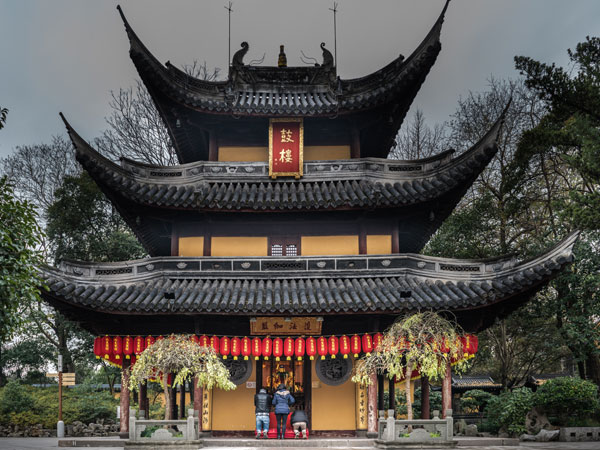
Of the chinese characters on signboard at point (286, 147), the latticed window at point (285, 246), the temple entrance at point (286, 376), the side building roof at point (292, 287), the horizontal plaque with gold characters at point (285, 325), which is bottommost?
the temple entrance at point (286, 376)

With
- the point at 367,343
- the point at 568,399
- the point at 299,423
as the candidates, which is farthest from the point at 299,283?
the point at 568,399

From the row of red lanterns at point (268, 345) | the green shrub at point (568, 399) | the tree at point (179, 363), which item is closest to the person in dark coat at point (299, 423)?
the row of red lanterns at point (268, 345)

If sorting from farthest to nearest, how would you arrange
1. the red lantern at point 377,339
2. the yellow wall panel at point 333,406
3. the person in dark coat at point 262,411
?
1. the yellow wall panel at point 333,406
2. the red lantern at point 377,339
3. the person in dark coat at point 262,411

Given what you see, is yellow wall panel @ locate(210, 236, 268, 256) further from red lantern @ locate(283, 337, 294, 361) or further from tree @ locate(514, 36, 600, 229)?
tree @ locate(514, 36, 600, 229)

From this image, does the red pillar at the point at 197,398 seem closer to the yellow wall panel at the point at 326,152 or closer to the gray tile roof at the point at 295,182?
the gray tile roof at the point at 295,182

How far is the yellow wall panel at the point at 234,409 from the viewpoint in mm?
16844

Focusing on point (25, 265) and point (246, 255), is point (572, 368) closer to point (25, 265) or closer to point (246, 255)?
point (246, 255)

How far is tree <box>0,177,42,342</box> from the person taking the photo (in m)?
Result: 10.3

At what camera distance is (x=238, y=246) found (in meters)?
18.0

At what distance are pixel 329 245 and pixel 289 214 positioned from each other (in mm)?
1483

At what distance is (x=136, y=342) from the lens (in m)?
16.0

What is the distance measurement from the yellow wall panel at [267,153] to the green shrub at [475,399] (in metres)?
15.6

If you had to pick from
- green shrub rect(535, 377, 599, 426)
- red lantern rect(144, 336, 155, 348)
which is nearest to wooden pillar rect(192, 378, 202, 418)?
red lantern rect(144, 336, 155, 348)

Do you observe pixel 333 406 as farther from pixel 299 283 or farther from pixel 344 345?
pixel 299 283
